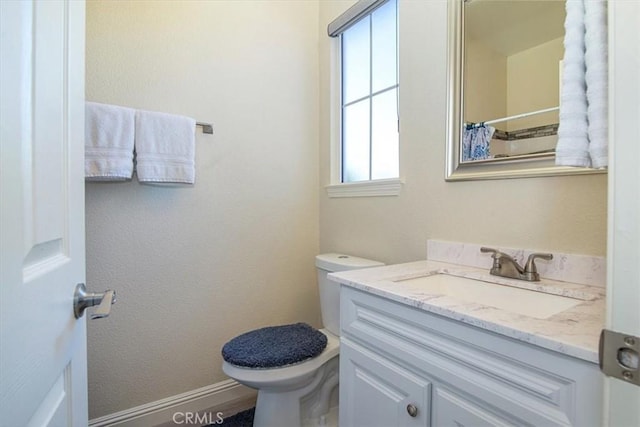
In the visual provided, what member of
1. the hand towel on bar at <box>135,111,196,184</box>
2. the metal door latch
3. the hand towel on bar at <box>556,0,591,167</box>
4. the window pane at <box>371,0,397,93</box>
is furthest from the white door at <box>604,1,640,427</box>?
the hand towel on bar at <box>135,111,196,184</box>

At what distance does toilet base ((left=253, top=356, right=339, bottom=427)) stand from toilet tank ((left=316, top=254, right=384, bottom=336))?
184 millimetres

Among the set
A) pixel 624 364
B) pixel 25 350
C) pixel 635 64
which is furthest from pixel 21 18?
pixel 624 364

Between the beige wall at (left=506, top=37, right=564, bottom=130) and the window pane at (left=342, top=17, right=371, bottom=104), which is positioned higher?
the window pane at (left=342, top=17, right=371, bottom=104)

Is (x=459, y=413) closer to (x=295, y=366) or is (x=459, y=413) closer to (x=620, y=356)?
(x=620, y=356)

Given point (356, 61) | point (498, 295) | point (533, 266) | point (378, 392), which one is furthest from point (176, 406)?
point (356, 61)

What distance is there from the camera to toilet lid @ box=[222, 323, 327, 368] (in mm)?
1260

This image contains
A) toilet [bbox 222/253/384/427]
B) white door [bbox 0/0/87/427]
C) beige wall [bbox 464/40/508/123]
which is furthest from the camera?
toilet [bbox 222/253/384/427]

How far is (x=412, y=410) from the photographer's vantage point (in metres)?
0.81

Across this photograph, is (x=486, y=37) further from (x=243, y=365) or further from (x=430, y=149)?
(x=243, y=365)

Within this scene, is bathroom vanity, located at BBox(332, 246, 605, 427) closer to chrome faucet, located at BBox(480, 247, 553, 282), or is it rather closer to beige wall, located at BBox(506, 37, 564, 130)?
chrome faucet, located at BBox(480, 247, 553, 282)

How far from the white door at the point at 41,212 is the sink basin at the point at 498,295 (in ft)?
2.77

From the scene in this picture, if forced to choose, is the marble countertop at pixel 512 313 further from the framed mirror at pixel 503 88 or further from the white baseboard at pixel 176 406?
the white baseboard at pixel 176 406

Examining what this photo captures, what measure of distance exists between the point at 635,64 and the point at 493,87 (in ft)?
2.80

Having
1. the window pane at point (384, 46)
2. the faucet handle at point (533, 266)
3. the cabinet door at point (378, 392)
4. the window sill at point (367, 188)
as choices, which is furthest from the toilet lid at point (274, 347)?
the window pane at point (384, 46)
